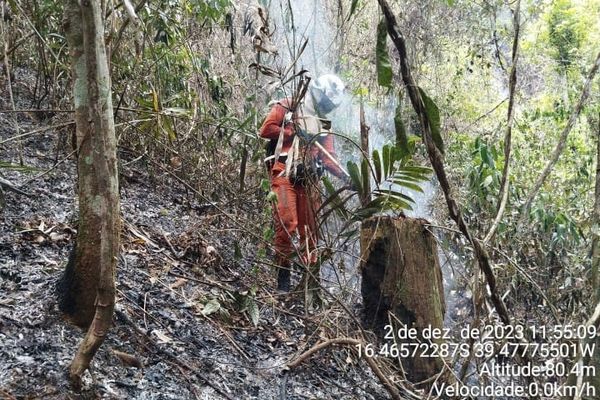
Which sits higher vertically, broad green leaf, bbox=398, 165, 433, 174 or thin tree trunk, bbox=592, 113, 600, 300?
broad green leaf, bbox=398, 165, 433, 174

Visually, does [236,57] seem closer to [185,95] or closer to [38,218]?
[185,95]

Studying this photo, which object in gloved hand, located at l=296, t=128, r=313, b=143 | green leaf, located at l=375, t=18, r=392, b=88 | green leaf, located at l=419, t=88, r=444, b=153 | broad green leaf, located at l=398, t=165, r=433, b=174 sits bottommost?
broad green leaf, located at l=398, t=165, r=433, b=174

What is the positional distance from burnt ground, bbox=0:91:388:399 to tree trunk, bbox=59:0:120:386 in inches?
5.9

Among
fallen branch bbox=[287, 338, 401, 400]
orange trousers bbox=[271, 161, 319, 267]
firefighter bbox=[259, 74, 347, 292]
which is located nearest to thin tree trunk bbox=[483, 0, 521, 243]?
fallen branch bbox=[287, 338, 401, 400]

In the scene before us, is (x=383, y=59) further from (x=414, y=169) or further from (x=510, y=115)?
(x=414, y=169)

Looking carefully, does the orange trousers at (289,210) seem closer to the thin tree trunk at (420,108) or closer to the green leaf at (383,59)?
the thin tree trunk at (420,108)

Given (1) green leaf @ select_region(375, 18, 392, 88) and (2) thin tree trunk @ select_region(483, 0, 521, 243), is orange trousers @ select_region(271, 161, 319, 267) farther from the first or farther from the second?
(1) green leaf @ select_region(375, 18, 392, 88)

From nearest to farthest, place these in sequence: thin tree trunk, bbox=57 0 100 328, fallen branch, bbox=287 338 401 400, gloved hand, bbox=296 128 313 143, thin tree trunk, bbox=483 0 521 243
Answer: thin tree trunk, bbox=57 0 100 328, thin tree trunk, bbox=483 0 521 243, fallen branch, bbox=287 338 401 400, gloved hand, bbox=296 128 313 143

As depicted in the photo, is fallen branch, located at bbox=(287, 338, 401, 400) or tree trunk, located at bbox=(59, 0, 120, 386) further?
fallen branch, located at bbox=(287, 338, 401, 400)

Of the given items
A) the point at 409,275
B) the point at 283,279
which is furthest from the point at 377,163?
the point at 283,279

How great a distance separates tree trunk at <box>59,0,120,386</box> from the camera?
179 cm

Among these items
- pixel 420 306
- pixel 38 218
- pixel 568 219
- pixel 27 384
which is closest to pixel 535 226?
pixel 568 219

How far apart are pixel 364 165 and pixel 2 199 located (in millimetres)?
2039

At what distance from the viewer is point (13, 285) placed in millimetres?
2596
